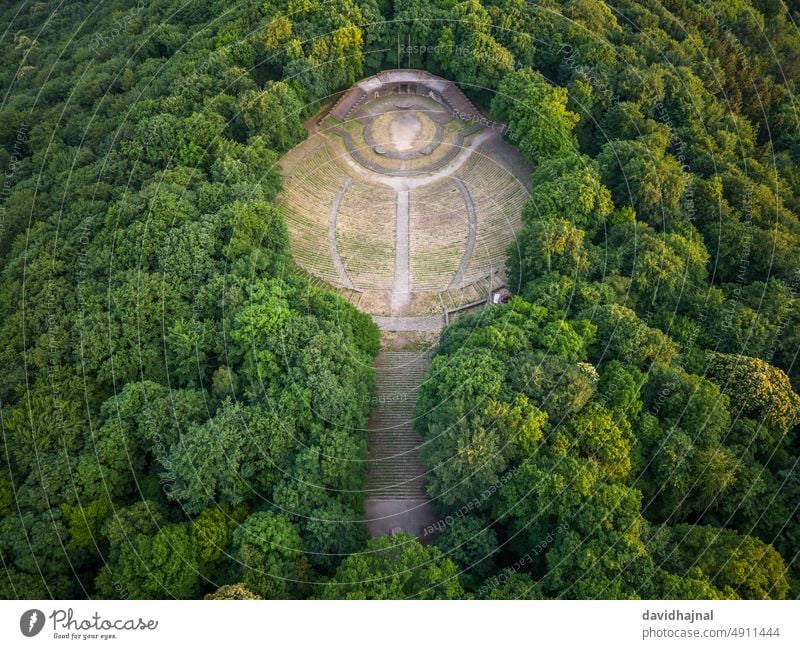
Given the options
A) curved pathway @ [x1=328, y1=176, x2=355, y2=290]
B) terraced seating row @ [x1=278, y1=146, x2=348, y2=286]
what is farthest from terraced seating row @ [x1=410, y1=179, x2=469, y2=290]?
terraced seating row @ [x1=278, y1=146, x2=348, y2=286]

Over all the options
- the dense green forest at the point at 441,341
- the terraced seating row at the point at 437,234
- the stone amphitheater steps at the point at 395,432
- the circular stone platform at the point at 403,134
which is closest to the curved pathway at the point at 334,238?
the circular stone platform at the point at 403,134

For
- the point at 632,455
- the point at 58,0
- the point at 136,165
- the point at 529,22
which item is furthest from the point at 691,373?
the point at 58,0

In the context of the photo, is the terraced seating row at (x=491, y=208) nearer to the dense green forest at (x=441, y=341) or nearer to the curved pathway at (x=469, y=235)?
the curved pathway at (x=469, y=235)

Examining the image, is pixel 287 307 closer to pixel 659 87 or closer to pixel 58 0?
pixel 659 87

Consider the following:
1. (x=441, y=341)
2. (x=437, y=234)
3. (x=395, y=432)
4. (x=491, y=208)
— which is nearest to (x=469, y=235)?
(x=437, y=234)

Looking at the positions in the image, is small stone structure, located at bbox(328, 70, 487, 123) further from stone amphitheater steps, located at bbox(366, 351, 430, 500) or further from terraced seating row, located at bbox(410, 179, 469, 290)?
stone amphitheater steps, located at bbox(366, 351, 430, 500)

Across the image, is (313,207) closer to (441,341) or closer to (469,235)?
(469,235)
